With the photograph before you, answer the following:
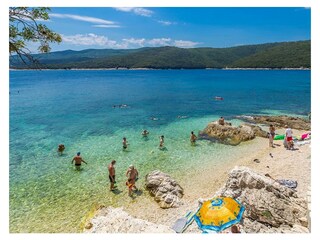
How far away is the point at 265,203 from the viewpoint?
982 centimetres

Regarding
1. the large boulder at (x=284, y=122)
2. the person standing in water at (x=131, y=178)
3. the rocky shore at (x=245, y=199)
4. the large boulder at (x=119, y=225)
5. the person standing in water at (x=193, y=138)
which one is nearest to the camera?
the large boulder at (x=119, y=225)

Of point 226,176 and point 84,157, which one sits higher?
point 84,157

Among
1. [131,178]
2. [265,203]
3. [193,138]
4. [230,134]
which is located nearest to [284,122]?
[230,134]

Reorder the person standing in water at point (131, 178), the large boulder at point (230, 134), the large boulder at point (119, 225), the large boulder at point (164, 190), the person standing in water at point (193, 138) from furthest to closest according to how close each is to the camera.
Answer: the large boulder at point (230, 134), the person standing in water at point (193, 138), the person standing in water at point (131, 178), the large boulder at point (164, 190), the large boulder at point (119, 225)

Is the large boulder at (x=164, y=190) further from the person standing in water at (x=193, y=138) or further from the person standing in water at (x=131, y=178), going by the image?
the person standing in water at (x=193, y=138)

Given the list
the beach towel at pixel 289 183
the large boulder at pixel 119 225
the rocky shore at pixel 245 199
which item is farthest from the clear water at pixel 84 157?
the beach towel at pixel 289 183

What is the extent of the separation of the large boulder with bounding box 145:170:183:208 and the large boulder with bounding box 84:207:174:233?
90.1 inches

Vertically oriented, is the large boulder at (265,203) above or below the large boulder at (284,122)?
below

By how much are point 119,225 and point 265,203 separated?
5.61m

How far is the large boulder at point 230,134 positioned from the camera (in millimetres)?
22375

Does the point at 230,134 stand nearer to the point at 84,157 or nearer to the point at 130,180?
the point at 130,180

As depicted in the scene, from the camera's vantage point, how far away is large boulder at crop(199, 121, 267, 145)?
22.4 m

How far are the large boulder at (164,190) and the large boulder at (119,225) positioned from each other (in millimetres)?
2288
